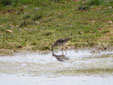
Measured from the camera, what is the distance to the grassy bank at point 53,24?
1343cm

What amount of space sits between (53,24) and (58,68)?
4371 mm

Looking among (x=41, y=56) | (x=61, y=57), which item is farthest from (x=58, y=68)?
(x=41, y=56)

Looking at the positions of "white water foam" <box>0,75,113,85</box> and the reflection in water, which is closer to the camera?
"white water foam" <box>0,75,113,85</box>

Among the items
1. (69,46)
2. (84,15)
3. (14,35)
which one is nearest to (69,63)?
(69,46)

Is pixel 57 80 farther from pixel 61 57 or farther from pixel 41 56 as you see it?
pixel 41 56

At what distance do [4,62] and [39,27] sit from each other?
338cm

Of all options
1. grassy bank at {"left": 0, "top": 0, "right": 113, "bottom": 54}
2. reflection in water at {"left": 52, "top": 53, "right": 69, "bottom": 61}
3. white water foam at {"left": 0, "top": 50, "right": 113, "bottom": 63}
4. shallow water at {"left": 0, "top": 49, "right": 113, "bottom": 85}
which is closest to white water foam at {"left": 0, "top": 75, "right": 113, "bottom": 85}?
shallow water at {"left": 0, "top": 49, "right": 113, "bottom": 85}

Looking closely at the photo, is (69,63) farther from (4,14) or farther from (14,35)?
(4,14)

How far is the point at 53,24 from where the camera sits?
15.1 m

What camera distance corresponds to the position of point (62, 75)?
10.3 m

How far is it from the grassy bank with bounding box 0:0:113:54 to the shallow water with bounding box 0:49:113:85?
852 mm

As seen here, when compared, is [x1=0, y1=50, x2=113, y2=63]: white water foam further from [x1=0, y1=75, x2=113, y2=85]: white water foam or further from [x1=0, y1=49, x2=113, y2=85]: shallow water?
[x1=0, y1=75, x2=113, y2=85]: white water foam

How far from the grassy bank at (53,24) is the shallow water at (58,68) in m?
0.85

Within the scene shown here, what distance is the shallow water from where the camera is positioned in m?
9.94
